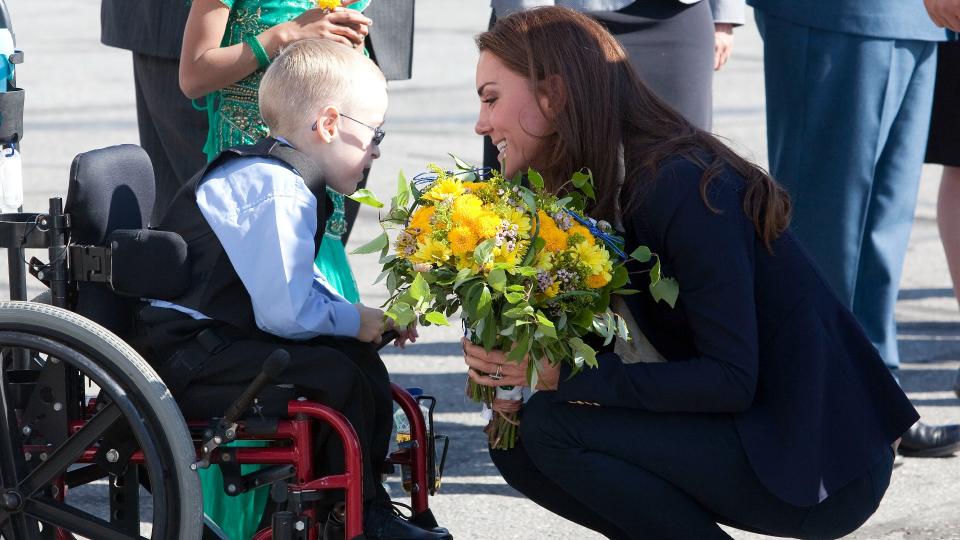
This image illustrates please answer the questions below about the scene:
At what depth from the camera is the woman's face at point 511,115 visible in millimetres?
2801

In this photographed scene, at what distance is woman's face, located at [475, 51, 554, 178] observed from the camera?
2.80m

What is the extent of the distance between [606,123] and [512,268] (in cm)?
41

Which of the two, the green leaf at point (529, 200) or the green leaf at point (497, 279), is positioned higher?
the green leaf at point (529, 200)

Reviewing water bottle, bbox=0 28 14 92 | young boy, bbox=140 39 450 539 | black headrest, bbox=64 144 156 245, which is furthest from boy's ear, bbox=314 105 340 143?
water bottle, bbox=0 28 14 92

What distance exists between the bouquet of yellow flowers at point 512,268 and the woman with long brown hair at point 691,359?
0.28 ft

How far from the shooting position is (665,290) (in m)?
2.65

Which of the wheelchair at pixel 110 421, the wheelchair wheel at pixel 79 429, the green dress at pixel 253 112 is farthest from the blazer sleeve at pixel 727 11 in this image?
the wheelchair wheel at pixel 79 429

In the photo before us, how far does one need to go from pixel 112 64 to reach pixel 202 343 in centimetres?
840

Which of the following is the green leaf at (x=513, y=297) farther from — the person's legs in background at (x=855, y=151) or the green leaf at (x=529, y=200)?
the person's legs in background at (x=855, y=151)

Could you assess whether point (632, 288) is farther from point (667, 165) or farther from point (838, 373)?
point (838, 373)

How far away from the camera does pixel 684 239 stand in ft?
8.64

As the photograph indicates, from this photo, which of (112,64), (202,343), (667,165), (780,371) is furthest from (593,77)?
(112,64)

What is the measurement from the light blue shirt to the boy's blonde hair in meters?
0.19

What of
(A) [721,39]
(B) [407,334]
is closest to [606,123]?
(B) [407,334]
